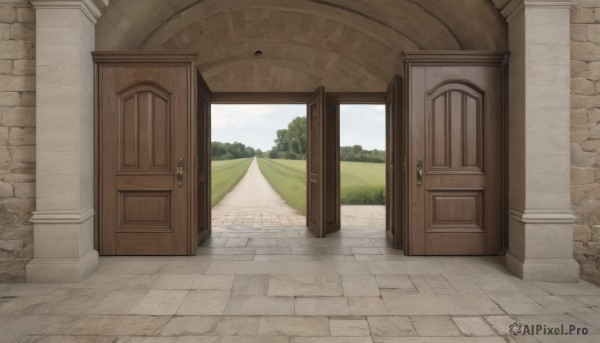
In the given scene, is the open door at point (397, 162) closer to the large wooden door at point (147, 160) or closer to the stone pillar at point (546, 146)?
the stone pillar at point (546, 146)

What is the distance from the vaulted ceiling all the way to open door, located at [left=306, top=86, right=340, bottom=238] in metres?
1.42

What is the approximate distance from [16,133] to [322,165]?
4.29 metres

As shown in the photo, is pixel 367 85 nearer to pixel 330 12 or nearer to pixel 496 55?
pixel 330 12

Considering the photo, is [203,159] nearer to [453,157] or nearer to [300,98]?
[300,98]

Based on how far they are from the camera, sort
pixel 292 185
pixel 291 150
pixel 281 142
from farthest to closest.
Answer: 1. pixel 281 142
2. pixel 291 150
3. pixel 292 185

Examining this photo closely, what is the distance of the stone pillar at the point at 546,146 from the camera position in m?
4.03

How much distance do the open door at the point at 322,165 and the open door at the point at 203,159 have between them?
190cm

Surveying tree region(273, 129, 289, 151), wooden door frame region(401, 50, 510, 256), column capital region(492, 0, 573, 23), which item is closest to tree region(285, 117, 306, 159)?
tree region(273, 129, 289, 151)

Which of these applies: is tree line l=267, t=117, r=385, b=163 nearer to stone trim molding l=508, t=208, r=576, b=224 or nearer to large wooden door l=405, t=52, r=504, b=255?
large wooden door l=405, t=52, r=504, b=255

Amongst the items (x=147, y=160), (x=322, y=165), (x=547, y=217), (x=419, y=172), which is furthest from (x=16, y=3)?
(x=547, y=217)

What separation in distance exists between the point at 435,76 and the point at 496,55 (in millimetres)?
762

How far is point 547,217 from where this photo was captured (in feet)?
13.2

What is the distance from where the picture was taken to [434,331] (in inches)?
110

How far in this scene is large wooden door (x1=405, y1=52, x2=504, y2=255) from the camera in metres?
4.79
